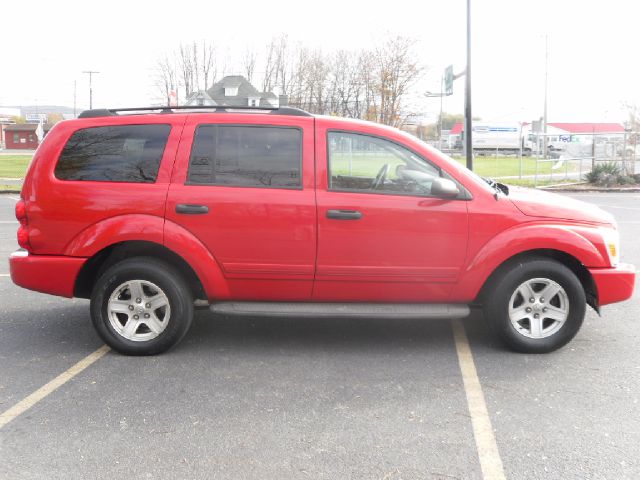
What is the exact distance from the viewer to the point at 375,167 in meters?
4.68

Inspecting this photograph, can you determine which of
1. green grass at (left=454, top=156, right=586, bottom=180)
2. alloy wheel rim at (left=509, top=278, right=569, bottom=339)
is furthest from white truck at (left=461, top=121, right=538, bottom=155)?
alloy wheel rim at (left=509, top=278, right=569, bottom=339)

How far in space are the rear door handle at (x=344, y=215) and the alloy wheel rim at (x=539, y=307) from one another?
1330 millimetres

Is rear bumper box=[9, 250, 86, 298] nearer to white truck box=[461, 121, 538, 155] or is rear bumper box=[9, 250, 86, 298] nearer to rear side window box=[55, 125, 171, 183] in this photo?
rear side window box=[55, 125, 171, 183]

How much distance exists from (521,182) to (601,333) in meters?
20.0

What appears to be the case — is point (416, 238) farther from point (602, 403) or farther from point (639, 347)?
point (639, 347)

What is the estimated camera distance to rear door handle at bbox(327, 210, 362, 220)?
4.46m

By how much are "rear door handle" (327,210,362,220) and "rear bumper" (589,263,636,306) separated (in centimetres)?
182

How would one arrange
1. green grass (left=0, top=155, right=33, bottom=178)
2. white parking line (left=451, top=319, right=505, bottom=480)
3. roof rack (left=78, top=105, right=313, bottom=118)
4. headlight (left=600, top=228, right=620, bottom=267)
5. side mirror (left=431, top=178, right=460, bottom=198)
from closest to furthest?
white parking line (left=451, top=319, right=505, bottom=480) < side mirror (left=431, top=178, right=460, bottom=198) < headlight (left=600, top=228, right=620, bottom=267) < roof rack (left=78, top=105, right=313, bottom=118) < green grass (left=0, top=155, right=33, bottom=178)

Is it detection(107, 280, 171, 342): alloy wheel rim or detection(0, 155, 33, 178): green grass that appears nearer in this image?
detection(107, 280, 171, 342): alloy wheel rim

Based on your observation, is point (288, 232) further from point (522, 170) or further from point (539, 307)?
point (522, 170)

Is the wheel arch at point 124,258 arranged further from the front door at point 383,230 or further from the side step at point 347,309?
the front door at point 383,230

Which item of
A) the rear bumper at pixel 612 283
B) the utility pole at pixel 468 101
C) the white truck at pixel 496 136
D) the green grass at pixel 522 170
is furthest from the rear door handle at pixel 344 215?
the white truck at pixel 496 136

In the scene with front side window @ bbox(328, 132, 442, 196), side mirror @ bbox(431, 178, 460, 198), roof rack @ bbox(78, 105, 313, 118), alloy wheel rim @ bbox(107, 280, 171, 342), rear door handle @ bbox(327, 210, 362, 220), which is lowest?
alloy wheel rim @ bbox(107, 280, 171, 342)

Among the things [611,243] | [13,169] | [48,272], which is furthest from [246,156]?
[13,169]
